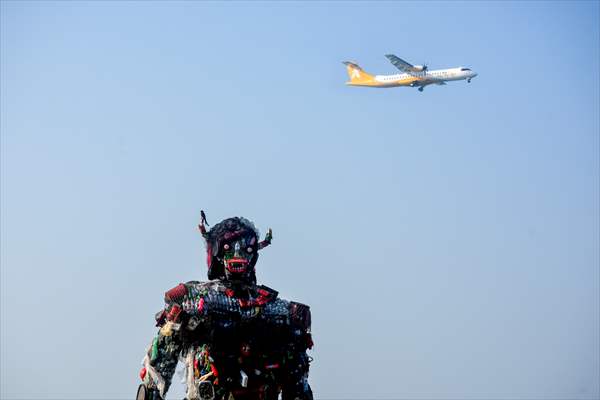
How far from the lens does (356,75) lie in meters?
150

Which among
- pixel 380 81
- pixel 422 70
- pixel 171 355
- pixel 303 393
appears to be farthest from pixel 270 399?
pixel 380 81

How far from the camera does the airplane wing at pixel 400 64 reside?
12294 centimetres

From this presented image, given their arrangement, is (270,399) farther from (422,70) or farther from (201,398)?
(422,70)

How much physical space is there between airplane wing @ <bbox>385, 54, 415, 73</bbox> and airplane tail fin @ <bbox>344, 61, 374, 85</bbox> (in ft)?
57.5

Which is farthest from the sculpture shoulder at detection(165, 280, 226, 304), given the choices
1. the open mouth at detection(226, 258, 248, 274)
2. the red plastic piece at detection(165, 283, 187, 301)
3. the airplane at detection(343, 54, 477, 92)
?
the airplane at detection(343, 54, 477, 92)

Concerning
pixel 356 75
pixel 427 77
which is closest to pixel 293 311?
pixel 427 77

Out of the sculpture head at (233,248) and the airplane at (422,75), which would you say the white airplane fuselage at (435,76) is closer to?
the airplane at (422,75)

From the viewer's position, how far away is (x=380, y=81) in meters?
137

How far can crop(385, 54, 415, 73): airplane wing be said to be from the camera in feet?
403

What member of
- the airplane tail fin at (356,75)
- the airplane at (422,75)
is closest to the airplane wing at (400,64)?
the airplane at (422,75)

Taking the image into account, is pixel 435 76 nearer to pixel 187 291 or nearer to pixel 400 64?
pixel 400 64

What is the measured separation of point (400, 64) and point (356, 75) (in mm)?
26498

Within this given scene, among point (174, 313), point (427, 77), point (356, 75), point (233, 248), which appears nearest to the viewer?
point (174, 313)

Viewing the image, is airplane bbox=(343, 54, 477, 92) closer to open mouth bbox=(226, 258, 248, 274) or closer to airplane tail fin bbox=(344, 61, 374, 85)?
airplane tail fin bbox=(344, 61, 374, 85)
